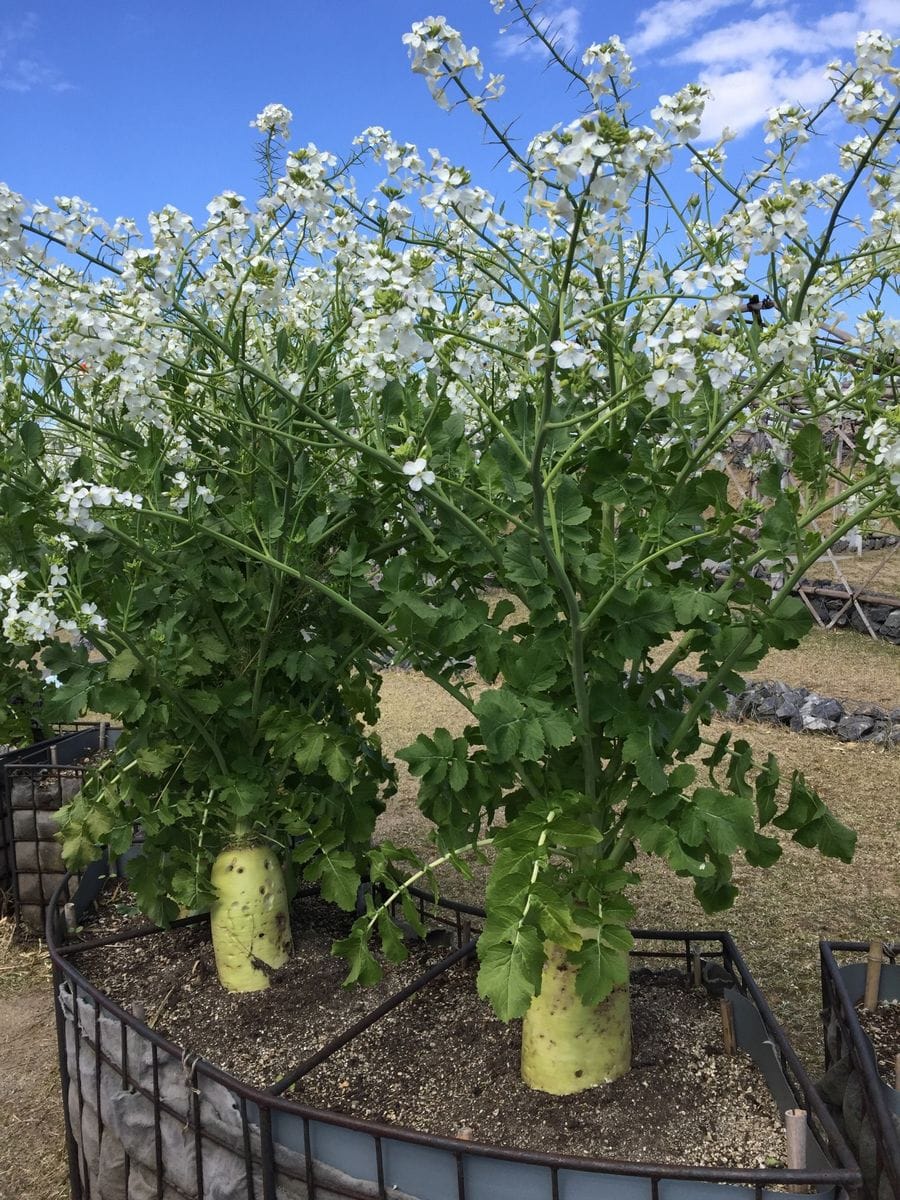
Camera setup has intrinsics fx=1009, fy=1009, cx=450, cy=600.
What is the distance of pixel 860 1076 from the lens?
6.97 ft

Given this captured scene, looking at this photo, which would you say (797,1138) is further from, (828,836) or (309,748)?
(309,748)

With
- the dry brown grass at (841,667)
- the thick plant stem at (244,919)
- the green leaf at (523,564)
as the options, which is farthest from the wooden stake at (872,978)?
the dry brown grass at (841,667)

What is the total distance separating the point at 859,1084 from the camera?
213 centimetres

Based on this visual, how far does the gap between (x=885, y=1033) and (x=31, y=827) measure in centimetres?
339

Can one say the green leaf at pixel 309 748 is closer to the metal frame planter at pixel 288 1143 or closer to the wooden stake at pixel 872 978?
the metal frame planter at pixel 288 1143

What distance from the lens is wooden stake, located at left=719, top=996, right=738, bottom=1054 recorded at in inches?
92.8

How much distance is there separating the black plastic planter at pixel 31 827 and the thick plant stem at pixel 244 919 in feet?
5.57

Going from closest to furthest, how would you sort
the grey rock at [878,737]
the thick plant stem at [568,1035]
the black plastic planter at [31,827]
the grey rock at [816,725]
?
the thick plant stem at [568,1035] → the black plastic planter at [31,827] → the grey rock at [878,737] → the grey rock at [816,725]

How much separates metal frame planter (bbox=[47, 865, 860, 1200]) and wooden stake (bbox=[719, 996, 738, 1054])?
0.03m

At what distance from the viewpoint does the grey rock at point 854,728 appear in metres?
6.86

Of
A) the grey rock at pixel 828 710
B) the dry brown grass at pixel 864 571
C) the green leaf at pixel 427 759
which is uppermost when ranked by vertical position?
the dry brown grass at pixel 864 571

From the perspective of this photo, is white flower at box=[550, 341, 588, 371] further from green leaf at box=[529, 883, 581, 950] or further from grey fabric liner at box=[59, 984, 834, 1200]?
grey fabric liner at box=[59, 984, 834, 1200]

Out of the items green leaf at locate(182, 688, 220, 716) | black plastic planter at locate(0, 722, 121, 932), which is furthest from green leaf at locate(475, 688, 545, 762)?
black plastic planter at locate(0, 722, 121, 932)

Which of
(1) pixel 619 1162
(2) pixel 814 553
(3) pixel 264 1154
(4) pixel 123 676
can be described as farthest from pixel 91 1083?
(2) pixel 814 553
